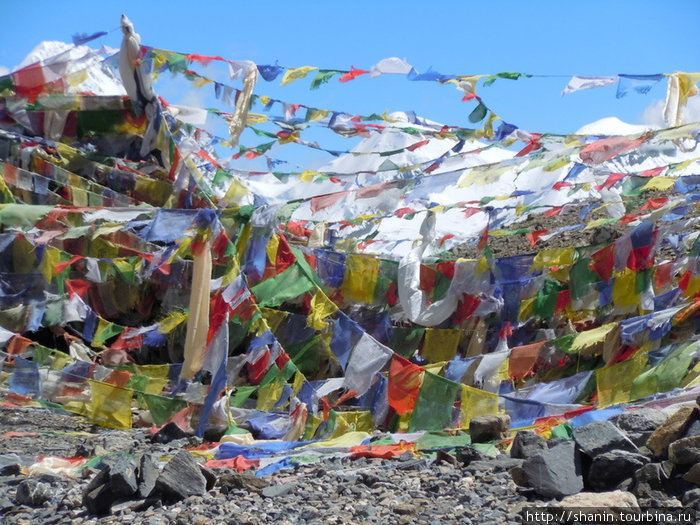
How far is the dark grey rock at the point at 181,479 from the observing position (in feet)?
21.1

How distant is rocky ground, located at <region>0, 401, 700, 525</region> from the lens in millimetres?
5586

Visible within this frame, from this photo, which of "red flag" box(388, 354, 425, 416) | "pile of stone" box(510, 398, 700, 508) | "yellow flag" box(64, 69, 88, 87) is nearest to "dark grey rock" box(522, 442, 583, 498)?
"pile of stone" box(510, 398, 700, 508)

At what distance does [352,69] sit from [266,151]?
419 centimetres

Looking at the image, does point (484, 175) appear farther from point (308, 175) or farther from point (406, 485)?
point (406, 485)

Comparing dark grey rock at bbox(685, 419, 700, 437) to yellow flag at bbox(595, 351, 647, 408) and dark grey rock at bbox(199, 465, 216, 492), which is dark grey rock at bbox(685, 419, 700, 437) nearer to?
dark grey rock at bbox(199, 465, 216, 492)

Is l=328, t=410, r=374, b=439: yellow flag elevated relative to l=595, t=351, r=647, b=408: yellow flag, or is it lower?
lower

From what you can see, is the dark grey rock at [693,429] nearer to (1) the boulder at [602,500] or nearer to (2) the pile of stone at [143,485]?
(1) the boulder at [602,500]

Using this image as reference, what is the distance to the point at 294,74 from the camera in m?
12.8

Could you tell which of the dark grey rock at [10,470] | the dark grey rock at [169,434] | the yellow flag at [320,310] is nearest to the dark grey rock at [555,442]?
the dark grey rock at [10,470]

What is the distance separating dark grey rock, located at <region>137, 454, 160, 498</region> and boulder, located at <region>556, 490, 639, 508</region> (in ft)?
9.40

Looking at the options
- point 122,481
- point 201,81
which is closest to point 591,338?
point 122,481

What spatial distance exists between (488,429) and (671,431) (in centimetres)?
232

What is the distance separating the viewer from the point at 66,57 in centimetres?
1666

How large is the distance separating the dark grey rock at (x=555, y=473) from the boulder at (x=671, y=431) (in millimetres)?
537
